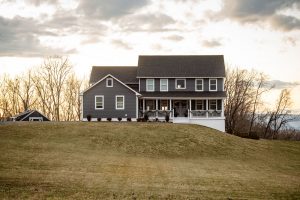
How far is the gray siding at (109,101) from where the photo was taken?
49.5 m

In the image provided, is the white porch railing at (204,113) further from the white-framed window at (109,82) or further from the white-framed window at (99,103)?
the white-framed window at (99,103)

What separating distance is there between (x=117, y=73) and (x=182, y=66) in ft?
30.2

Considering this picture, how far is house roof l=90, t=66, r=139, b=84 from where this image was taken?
186 ft

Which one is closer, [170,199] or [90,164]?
[170,199]

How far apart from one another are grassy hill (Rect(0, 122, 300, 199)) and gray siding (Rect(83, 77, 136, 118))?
5988 mm

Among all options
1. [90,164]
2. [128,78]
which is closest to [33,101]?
[128,78]

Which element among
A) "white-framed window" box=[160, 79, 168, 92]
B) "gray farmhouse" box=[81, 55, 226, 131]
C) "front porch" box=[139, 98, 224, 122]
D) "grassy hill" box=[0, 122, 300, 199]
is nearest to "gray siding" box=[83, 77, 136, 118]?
"gray farmhouse" box=[81, 55, 226, 131]

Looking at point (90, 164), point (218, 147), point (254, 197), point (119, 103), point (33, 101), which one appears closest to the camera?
point (254, 197)

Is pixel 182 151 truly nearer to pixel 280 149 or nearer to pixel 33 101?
pixel 280 149

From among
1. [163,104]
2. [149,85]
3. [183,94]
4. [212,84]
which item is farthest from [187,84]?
[149,85]

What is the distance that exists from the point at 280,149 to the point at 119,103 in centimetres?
1920

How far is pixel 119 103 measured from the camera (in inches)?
1955

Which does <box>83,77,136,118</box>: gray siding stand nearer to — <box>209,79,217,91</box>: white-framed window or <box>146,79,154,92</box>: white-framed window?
<box>146,79,154,92</box>: white-framed window

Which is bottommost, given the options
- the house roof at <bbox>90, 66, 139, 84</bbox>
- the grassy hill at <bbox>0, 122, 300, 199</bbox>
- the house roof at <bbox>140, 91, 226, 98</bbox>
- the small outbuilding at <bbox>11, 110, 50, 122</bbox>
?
the grassy hill at <bbox>0, 122, 300, 199</bbox>
